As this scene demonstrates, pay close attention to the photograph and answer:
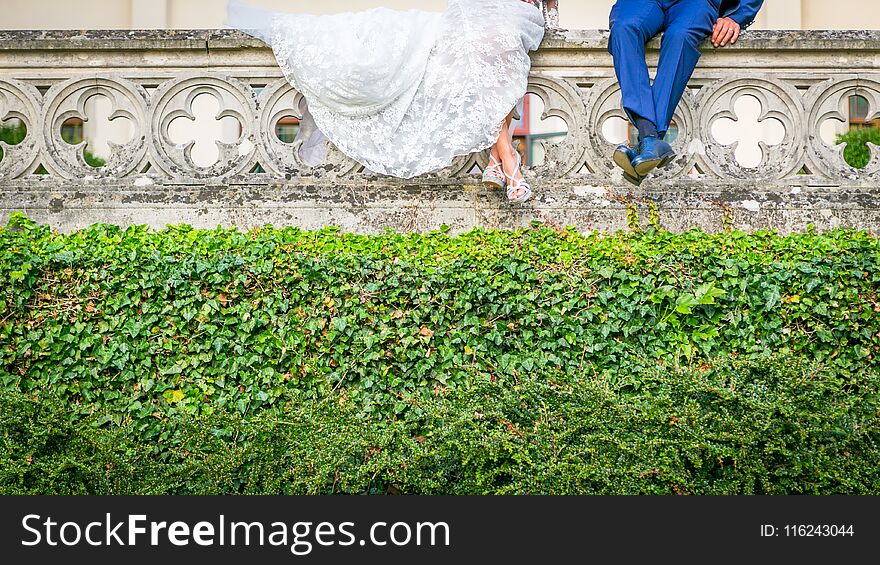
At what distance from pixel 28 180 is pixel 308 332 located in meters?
1.64

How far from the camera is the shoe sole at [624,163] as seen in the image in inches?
147

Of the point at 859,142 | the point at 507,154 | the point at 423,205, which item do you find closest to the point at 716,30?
the point at 507,154

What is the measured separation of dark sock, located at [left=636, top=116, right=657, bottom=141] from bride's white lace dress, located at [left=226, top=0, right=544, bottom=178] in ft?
1.77

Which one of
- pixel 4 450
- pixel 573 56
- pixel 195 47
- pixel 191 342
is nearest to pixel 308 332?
pixel 191 342

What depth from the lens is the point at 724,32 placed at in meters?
3.99

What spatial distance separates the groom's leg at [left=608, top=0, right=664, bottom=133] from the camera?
3770mm

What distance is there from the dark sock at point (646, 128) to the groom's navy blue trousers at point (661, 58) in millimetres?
19

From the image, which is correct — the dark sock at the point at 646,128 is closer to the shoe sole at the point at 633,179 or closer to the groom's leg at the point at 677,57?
the groom's leg at the point at 677,57

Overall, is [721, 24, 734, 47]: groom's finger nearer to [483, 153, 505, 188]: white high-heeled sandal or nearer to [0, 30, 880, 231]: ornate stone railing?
[0, 30, 880, 231]: ornate stone railing

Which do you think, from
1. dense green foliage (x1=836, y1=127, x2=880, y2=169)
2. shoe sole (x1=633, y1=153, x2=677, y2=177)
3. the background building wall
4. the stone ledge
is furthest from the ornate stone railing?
the background building wall

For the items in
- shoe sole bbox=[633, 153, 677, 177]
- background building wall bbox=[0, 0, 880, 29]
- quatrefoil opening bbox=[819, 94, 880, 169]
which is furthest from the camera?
background building wall bbox=[0, 0, 880, 29]

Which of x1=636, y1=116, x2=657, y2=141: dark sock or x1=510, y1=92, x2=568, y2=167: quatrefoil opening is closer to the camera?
Result: x1=636, y1=116, x2=657, y2=141: dark sock

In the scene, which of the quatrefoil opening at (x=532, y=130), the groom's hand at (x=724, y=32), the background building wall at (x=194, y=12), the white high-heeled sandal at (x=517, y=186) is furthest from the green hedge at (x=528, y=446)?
the quatrefoil opening at (x=532, y=130)

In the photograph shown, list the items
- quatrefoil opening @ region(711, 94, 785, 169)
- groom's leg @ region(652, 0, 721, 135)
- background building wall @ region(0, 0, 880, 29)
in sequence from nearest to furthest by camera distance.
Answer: groom's leg @ region(652, 0, 721, 135) < background building wall @ region(0, 0, 880, 29) < quatrefoil opening @ region(711, 94, 785, 169)
